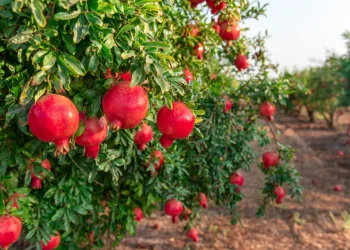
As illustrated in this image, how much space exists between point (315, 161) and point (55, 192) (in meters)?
8.32

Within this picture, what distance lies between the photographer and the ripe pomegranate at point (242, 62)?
11.5ft

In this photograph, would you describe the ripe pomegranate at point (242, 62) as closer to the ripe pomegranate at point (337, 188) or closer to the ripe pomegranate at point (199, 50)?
the ripe pomegranate at point (199, 50)

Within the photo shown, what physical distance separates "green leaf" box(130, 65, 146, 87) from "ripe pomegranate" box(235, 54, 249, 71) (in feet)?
8.24

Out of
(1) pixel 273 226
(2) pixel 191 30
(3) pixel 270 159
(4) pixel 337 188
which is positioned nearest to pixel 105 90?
(2) pixel 191 30

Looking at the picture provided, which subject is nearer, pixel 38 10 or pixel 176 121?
pixel 38 10

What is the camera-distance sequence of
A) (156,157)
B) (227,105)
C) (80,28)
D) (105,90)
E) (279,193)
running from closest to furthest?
(80,28), (105,90), (156,157), (227,105), (279,193)

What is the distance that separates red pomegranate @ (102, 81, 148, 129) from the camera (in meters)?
1.08

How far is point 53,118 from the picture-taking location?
3.34ft

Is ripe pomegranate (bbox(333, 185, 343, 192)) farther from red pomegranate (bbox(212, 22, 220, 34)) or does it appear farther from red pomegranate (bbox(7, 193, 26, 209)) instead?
red pomegranate (bbox(7, 193, 26, 209))

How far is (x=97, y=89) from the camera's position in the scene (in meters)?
1.26

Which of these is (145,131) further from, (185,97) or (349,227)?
(349,227)

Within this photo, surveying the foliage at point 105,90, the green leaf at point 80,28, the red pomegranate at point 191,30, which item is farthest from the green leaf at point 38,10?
the red pomegranate at point 191,30

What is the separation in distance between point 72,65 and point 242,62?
8.36ft

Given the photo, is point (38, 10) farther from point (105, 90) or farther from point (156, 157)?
point (156, 157)
